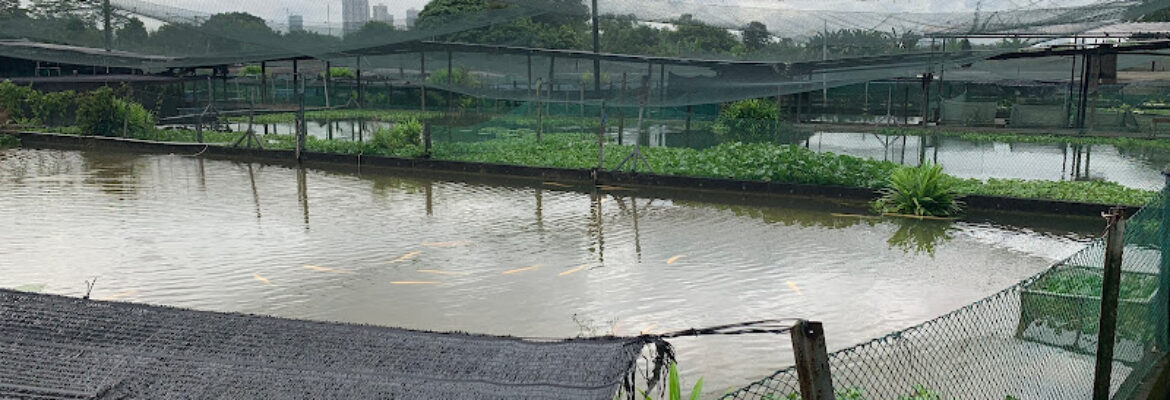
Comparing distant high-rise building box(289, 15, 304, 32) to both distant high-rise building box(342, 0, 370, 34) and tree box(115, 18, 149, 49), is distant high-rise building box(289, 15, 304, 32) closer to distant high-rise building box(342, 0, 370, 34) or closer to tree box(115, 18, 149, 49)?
distant high-rise building box(342, 0, 370, 34)

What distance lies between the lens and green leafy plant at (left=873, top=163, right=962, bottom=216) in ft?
47.9

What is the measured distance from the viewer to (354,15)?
22.9m

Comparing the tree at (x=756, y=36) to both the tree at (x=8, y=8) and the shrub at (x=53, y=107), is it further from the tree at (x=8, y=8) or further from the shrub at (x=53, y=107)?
the shrub at (x=53, y=107)

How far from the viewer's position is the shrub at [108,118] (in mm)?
24703

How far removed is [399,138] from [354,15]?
327 centimetres

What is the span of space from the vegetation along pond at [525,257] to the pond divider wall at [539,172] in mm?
402

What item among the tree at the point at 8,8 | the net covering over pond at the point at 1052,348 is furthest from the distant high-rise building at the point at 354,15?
the net covering over pond at the point at 1052,348

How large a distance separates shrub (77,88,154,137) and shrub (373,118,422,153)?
696cm

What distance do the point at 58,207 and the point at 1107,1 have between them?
1528 centimetres

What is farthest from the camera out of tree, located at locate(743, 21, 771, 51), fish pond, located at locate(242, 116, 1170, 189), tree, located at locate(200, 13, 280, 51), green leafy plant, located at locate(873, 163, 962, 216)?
tree, located at locate(200, 13, 280, 51)

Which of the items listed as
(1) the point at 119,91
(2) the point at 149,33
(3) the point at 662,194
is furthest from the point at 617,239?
(1) the point at 119,91

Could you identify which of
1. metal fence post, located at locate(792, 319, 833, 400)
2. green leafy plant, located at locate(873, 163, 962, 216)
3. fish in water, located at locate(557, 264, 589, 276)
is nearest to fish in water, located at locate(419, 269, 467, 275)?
fish in water, located at locate(557, 264, 589, 276)

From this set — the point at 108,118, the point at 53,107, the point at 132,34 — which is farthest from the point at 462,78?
the point at 53,107

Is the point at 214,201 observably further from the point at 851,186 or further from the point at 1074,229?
the point at 1074,229
